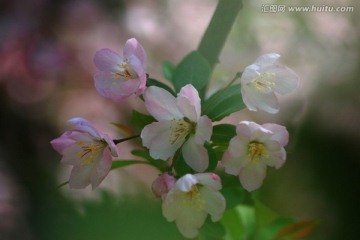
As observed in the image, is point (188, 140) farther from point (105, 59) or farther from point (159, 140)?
point (105, 59)

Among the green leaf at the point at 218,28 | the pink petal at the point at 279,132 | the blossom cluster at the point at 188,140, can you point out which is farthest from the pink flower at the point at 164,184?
the green leaf at the point at 218,28

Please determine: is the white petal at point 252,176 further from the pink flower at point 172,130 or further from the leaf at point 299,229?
the leaf at point 299,229

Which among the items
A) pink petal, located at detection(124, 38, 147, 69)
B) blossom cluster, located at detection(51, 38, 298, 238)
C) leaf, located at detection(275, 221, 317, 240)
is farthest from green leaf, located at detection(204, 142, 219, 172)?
leaf, located at detection(275, 221, 317, 240)

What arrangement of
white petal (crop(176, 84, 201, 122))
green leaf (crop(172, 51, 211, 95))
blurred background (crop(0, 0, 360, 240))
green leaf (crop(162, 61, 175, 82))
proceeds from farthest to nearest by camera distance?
blurred background (crop(0, 0, 360, 240)) < green leaf (crop(162, 61, 175, 82)) < green leaf (crop(172, 51, 211, 95)) < white petal (crop(176, 84, 201, 122))

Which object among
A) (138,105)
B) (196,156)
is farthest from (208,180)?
(138,105)

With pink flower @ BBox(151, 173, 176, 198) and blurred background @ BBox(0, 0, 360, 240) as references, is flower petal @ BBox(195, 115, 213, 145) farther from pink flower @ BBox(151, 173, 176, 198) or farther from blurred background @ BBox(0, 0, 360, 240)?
blurred background @ BBox(0, 0, 360, 240)

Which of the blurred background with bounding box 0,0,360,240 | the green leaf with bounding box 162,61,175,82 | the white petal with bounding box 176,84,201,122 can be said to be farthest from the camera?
the blurred background with bounding box 0,0,360,240
